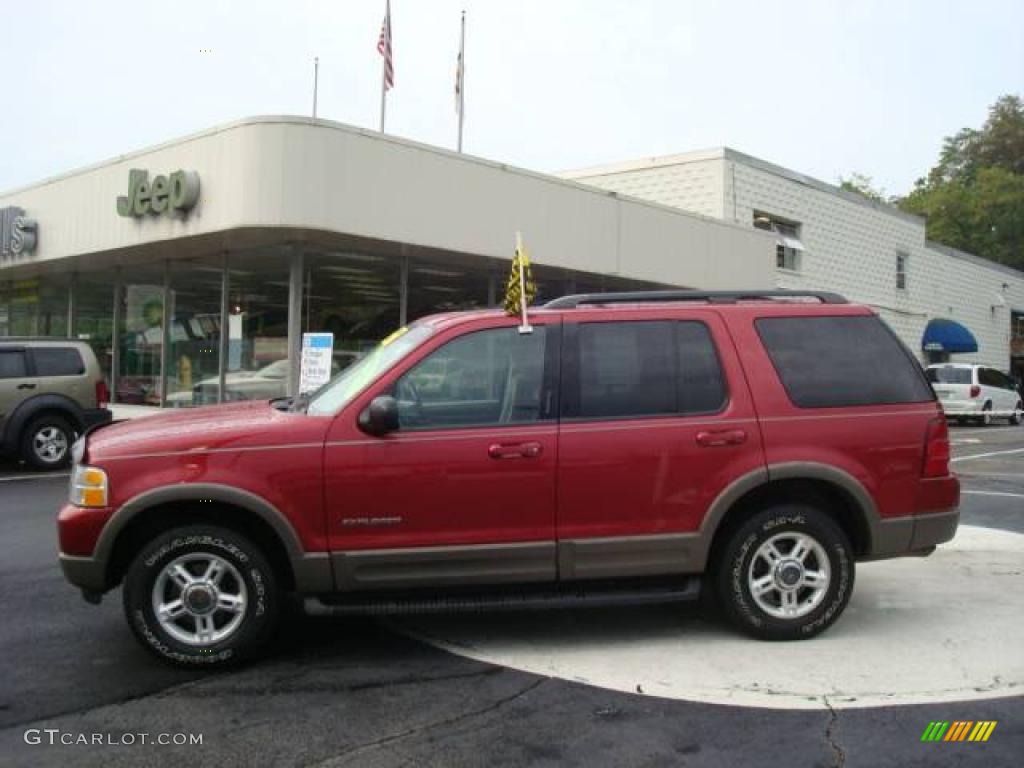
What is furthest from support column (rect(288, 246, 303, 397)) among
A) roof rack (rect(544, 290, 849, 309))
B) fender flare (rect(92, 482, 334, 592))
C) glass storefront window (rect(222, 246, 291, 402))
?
fender flare (rect(92, 482, 334, 592))

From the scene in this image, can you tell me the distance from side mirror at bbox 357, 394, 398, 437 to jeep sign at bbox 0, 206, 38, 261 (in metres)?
17.3

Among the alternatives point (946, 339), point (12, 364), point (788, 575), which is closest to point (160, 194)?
point (12, 364)

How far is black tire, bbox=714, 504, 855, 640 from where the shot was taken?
4918 millimetres

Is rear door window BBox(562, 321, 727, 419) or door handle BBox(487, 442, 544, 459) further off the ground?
rear door window BBox(562, 321, 727, 419)

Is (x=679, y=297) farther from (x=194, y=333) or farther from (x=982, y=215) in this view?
(x=982, y=215)

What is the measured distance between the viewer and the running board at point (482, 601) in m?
Answer: 4.65

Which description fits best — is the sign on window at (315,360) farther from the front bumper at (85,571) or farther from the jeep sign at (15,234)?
the jeep sign at (15,234)

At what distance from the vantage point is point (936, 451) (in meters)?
5.07

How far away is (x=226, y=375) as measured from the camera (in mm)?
16766

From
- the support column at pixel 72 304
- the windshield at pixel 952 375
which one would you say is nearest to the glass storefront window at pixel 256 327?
the support column at pixel 72 304

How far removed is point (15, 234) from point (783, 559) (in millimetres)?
19118

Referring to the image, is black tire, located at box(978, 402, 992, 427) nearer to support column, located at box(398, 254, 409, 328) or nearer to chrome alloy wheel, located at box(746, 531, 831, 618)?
support column, located at box(398, 254, 409, 328)

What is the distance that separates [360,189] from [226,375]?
4.71m

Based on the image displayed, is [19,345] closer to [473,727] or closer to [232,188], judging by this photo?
[232,188]
